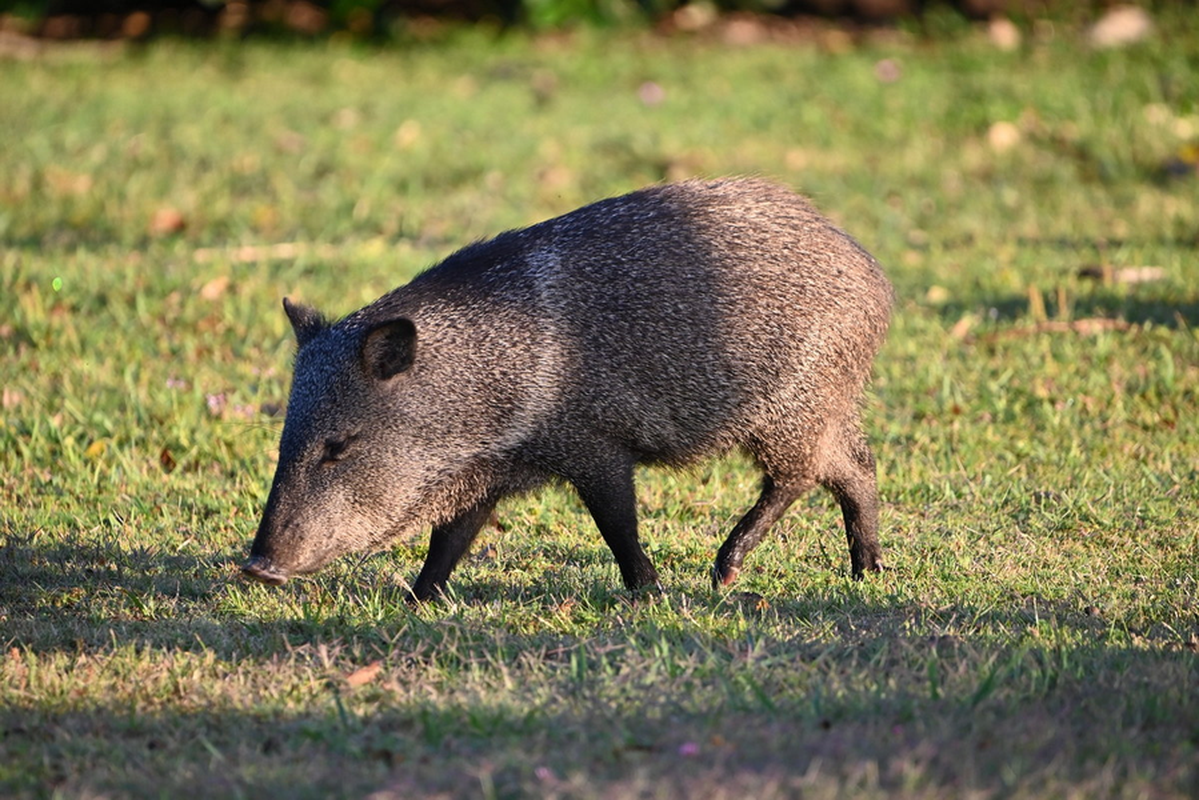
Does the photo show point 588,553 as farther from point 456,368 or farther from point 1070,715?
point 1070,715

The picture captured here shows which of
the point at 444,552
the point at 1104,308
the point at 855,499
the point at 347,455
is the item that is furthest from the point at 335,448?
the point at 1104,308

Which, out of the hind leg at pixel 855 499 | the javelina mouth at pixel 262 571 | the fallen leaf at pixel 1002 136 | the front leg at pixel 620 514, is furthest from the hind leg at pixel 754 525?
the fallen leaf at pixel 1002 136

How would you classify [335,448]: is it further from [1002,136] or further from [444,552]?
[1002,136]

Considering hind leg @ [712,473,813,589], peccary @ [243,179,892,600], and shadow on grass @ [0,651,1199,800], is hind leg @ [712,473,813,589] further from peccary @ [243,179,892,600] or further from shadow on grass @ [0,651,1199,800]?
shadow on grass @ [0,651,1199,800]

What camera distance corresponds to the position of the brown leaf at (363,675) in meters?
3.26

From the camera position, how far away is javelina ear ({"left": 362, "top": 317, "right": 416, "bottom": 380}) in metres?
3.78

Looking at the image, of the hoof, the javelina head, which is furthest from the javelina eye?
the hoof

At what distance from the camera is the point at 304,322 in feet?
13.7

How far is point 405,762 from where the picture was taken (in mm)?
2828

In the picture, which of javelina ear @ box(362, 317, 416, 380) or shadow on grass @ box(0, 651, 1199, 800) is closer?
shadow on grass @ box(0, 651, 1199, 800)

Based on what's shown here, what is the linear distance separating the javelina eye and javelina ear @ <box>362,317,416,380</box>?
0.19 metres

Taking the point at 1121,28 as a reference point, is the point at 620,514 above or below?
below

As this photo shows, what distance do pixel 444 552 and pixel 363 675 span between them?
79 cm

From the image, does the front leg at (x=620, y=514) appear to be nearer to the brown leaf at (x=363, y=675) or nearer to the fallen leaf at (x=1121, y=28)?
the brown leaf at (x=363, y=675)
